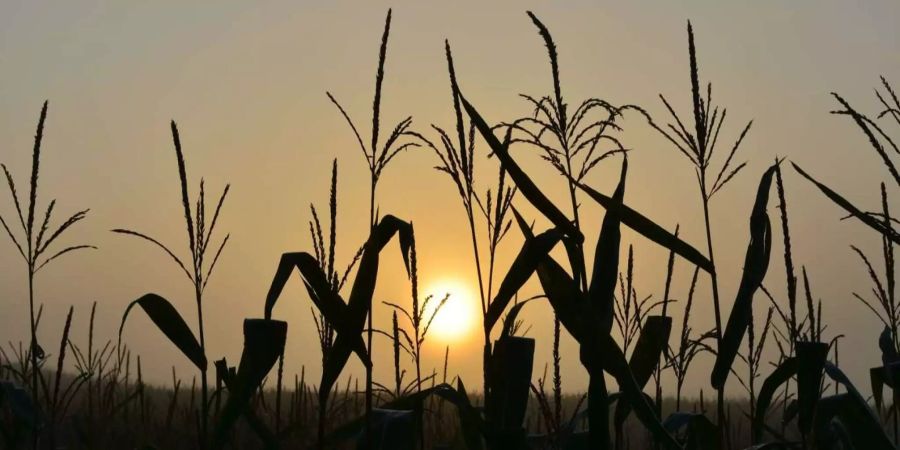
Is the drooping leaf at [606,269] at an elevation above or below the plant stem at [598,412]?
above

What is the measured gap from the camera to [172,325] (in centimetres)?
331

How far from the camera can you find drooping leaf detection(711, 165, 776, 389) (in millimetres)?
2926

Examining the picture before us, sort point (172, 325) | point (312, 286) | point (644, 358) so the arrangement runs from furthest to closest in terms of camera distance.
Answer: point (644, 358) < point (172, 325) < point (312, 286)

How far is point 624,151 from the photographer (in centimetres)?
292

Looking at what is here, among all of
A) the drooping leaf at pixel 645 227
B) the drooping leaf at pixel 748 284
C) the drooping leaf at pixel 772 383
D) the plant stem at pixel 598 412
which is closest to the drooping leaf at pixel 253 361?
the plant stem at pixel 598 412

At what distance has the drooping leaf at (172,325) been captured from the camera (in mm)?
3252

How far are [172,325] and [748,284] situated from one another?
1.91 m

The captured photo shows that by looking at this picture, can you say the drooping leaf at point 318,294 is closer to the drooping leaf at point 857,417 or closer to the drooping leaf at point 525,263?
the drooping leaf at point 525,263

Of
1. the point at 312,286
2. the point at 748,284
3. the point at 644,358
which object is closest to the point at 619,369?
the point at 748,284

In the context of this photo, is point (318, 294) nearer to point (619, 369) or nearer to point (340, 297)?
point (340, 297)

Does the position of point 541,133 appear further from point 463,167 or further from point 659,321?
point 659,321

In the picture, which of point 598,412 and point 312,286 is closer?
point 598,412

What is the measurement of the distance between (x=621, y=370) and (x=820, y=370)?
76cm

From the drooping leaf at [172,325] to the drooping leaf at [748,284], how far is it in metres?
1.69
